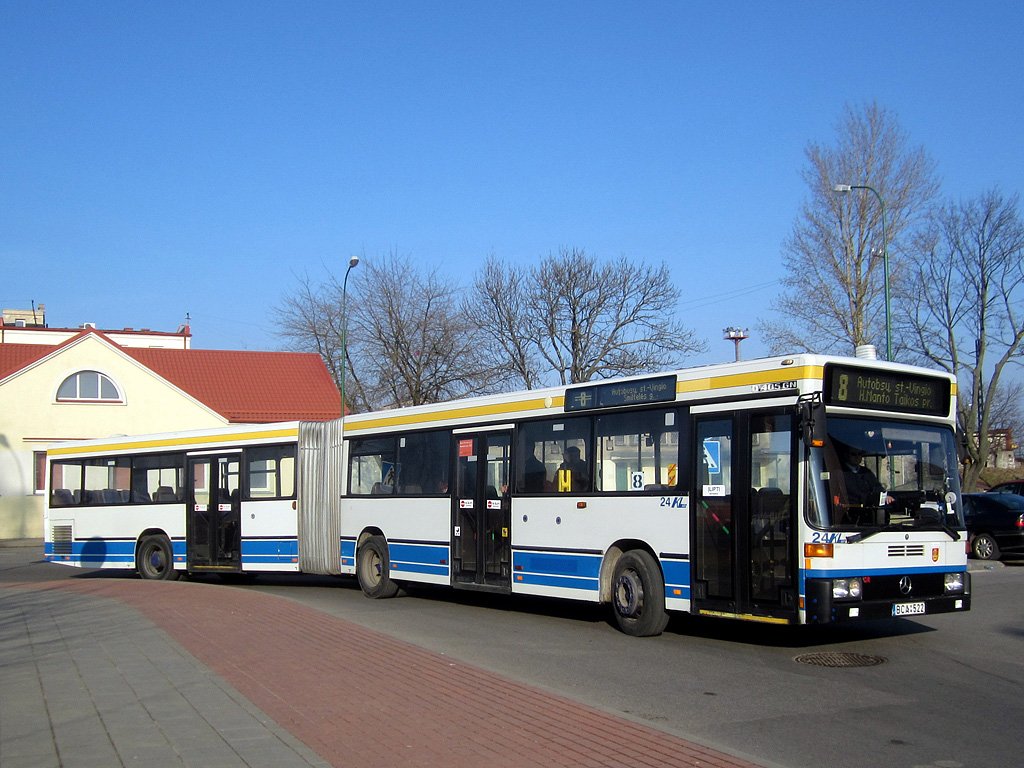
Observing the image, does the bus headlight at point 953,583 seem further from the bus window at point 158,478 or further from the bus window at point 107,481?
the bus window at point 107,481

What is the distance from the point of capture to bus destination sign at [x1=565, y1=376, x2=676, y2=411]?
Answer: 453 inches

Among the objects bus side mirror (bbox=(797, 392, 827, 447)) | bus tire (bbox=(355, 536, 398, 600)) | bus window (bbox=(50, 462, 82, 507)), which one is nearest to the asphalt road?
bus tire (bbox=(355, 536, 398, 600))

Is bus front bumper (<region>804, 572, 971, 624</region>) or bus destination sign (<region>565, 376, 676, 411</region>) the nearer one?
bus front bumper (<region>804, 572, 971, 624</region>)

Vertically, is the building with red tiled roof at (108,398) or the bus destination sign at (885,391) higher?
the building with red tiled roof at (108,398)

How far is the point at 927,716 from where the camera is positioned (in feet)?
24.4

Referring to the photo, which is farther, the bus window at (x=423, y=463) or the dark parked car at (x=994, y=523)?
the dark parked car at (x=994, y=523)

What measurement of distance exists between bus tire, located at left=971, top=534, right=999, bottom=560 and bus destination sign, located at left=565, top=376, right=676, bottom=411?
1373 cm

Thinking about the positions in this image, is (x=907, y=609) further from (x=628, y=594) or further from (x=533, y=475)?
(x=533, y=475)

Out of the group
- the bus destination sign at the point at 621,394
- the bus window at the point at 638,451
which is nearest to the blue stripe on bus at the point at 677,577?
the bus window at the point at 638,451

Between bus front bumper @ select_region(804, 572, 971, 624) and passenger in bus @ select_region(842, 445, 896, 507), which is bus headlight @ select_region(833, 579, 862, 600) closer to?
bus front bumper @ select_region(804, 572, 971, 624)

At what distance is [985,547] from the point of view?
21984 millimetres

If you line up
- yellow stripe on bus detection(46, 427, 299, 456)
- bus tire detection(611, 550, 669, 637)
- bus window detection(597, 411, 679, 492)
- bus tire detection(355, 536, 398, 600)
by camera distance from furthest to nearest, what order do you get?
yellow stripe on bus detection(46, 427, 299, 456) → bus tire detection(355, 536, 398, 600) → bus window detection(597, 411, 679, 492) → bus tire detection(611, 550, 669, 637)

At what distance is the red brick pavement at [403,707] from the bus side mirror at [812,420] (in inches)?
143

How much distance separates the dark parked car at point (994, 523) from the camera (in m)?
21.4
